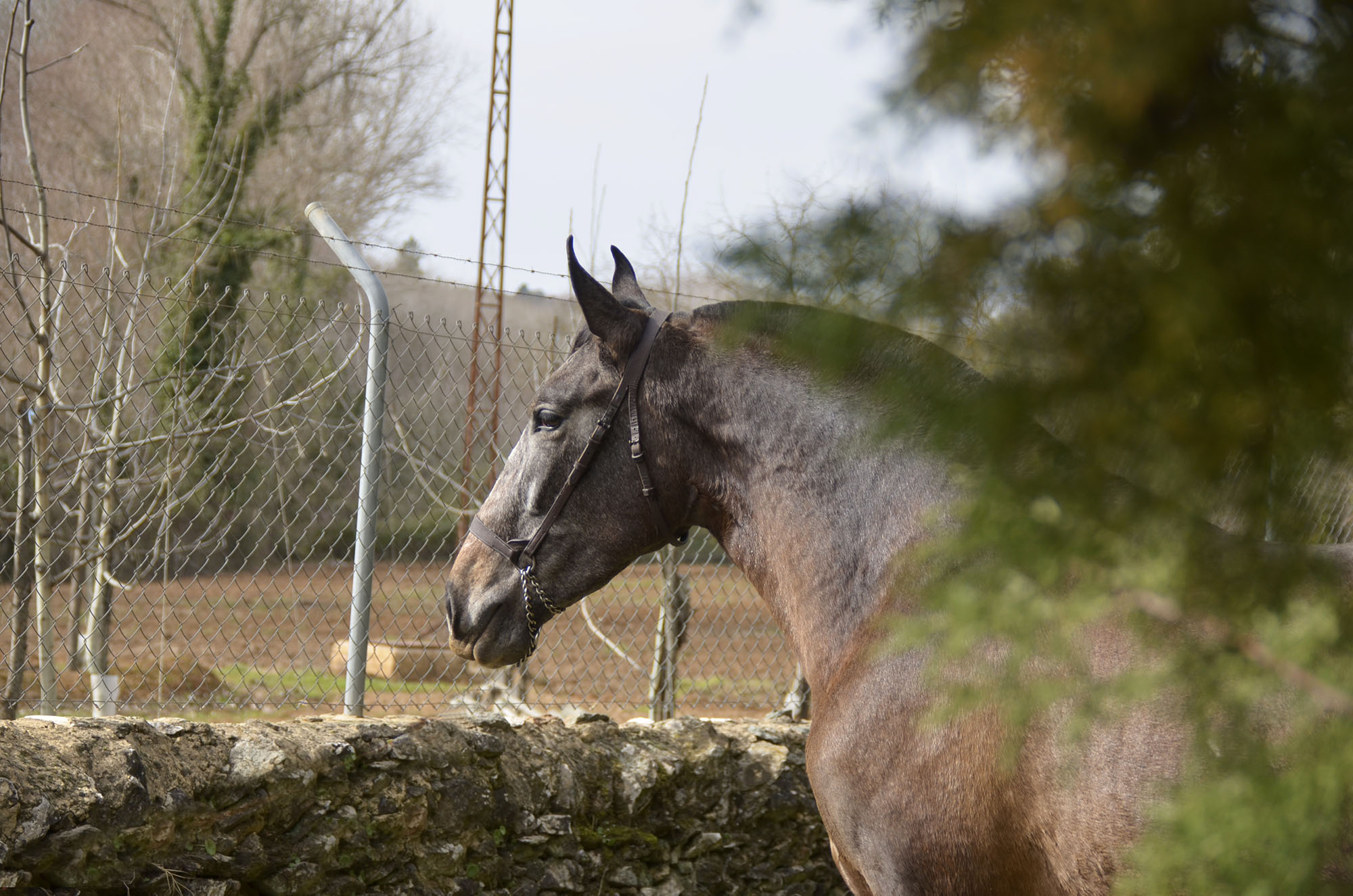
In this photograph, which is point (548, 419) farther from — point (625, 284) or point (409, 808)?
point (409, 808)

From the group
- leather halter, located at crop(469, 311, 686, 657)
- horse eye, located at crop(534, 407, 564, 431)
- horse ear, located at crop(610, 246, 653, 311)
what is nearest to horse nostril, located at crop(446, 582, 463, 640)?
leather halter, located at crop(469, 311, 686, 657)

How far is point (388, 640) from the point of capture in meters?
5.19

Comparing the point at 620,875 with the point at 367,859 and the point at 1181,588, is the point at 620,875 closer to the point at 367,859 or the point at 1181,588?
the point at 367,859

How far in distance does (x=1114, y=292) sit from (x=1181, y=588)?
0.31m

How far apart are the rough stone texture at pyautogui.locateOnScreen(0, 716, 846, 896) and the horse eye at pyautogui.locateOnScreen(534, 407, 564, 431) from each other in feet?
4.04

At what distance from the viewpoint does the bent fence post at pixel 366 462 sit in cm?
313

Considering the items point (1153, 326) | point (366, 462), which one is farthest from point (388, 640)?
point (1153, 326)

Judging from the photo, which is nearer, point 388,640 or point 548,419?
point 548,419

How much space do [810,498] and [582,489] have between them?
621 millimetres

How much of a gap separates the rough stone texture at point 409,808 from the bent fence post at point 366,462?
0.22 meters

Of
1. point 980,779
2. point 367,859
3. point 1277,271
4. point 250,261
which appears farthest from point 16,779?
point 250,261

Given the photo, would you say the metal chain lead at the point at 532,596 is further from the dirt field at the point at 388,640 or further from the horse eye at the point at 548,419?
the dirt field at the point at 388,640

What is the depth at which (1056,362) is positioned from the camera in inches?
26.9

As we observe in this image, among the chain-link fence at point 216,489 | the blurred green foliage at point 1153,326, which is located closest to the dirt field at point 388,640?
the chain-link fence at point 216,489
